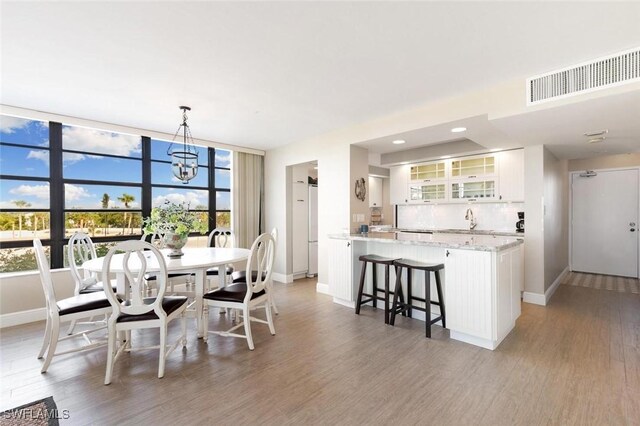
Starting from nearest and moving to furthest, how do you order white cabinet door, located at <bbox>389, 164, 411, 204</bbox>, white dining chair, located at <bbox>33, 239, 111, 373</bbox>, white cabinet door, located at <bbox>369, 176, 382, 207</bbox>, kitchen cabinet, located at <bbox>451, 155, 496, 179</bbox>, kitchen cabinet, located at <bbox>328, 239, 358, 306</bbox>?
white dining chair, located at <bbox>33, 239, 111, 373</bbox> → kitchen cabinet, located at <bbox>328, 239, 358, 306</bbox> → kitchen cabinet, located at <bbox>451, 155, 496, 179</bbox> → white cabinet door, located at <bbox>389, 164, 411, 204</bbox> → white cabinet door, located at <bbox>369, 176, 382, 207</bbox>

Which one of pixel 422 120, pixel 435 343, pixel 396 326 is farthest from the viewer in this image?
pixel 422 120

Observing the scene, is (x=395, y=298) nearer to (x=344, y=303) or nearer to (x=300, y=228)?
(x=344, y=303)

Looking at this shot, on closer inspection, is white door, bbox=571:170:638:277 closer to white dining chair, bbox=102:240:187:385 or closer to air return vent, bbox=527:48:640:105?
air return vent, bbox=527:48:640:105

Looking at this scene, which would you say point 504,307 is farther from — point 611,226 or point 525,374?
point 611,226

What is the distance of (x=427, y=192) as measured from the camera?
5.80 metres

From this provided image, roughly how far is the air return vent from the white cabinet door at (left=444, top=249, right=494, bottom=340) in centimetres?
150

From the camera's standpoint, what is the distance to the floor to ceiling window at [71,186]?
12.0 ft

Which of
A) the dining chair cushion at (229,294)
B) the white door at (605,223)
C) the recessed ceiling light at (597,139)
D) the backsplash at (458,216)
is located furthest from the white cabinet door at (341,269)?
the white door at (605,223)

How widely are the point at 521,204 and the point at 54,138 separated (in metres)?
6.84

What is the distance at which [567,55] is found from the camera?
2.36 meters

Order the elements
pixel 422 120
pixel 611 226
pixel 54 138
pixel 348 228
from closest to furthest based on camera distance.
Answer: pixel 422 120 < pixel 54 138 < pixel 348 228 < pixel 611 226

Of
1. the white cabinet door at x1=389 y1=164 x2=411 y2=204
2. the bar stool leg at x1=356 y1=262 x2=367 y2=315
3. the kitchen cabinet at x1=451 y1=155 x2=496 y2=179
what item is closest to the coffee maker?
the kitchen cabinet at x1=451 y1=155 x2=496 y2=179

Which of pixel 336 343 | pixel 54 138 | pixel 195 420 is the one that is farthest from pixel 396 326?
pixel 54 138

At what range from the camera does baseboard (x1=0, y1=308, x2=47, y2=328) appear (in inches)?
134
